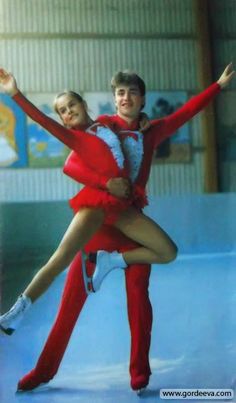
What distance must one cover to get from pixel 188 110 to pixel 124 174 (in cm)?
20

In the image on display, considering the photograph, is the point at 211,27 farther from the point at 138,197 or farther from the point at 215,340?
the point at 215,340

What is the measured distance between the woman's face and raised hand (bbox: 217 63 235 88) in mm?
306

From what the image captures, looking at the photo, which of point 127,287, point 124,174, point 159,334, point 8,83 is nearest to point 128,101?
point 124,174

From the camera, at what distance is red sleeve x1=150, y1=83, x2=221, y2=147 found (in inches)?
54.5

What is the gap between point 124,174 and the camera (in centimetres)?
136

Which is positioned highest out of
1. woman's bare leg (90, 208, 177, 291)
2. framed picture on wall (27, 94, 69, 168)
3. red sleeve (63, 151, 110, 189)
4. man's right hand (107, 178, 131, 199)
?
framed picture on wall (27, 94, 69, 168)

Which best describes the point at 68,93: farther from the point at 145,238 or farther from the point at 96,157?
the point at 145,238

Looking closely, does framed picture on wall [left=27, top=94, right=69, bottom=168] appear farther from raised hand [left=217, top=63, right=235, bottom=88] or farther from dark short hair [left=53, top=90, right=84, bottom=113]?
raised hand [left=217, top=63, right=235, bottom=88]

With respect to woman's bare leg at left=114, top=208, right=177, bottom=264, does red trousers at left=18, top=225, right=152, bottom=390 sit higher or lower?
lower

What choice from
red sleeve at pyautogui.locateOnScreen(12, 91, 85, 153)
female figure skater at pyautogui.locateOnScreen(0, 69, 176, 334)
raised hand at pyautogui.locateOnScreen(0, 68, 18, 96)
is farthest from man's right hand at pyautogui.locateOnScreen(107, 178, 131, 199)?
raised hand at pyautogui.locateOnScreen(0, 68, 18, 96)

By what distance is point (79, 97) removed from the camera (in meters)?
1.39

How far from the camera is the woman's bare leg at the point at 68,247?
1362 mm

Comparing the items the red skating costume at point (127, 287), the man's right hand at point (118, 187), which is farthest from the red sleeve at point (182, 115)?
the man's right hand at point (118, 187)

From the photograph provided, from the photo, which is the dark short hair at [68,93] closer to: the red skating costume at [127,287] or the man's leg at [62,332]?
the red skating costume at [127,287]
